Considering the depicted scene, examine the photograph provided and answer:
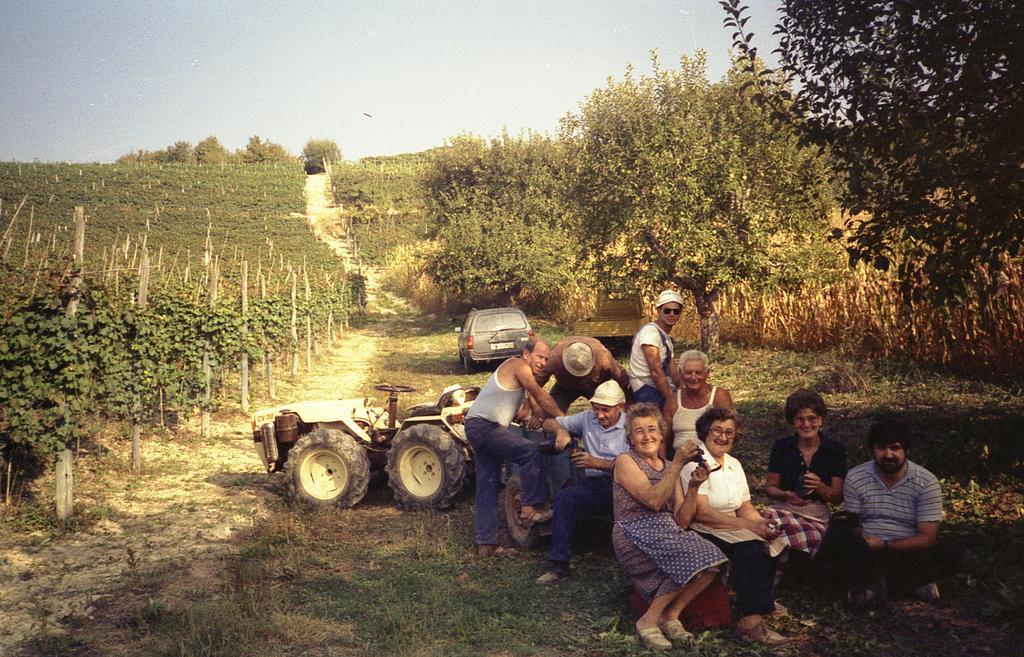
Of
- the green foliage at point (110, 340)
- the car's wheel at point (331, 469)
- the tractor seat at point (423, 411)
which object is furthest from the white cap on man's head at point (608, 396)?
the green foliage at point (110, 340)

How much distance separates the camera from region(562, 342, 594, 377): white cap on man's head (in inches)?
261

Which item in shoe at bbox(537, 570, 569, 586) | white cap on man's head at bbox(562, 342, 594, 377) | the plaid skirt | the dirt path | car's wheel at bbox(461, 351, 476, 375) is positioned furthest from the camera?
car's wheel at bbox(461, 351, 476, 375)

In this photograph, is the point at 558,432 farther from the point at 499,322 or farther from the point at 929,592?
the point at 499,322

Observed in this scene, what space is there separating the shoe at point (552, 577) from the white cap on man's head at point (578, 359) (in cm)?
160

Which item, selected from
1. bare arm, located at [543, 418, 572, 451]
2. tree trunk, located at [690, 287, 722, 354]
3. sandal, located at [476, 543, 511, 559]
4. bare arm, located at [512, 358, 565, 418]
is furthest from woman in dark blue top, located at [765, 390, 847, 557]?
tree trunk, located at [690, 287, 722, 354]

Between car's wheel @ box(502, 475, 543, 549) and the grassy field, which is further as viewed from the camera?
car's wheel @ box(502, 475, 543, 549)

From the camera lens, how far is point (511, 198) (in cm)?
3762

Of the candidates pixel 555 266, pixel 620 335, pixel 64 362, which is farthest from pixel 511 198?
pixel 64 362

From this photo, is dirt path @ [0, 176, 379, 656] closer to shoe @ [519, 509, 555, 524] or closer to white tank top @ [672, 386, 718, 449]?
shoe @ [519, 509, 555, 524]

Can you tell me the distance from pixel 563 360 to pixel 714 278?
406 inches

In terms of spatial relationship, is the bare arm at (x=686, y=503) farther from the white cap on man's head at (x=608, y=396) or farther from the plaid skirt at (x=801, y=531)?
the white cap on man's head at (x=608, y=396)

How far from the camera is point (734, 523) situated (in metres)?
5.09

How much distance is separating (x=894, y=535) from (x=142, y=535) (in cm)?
672

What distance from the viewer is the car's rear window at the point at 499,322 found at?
20.5 m
